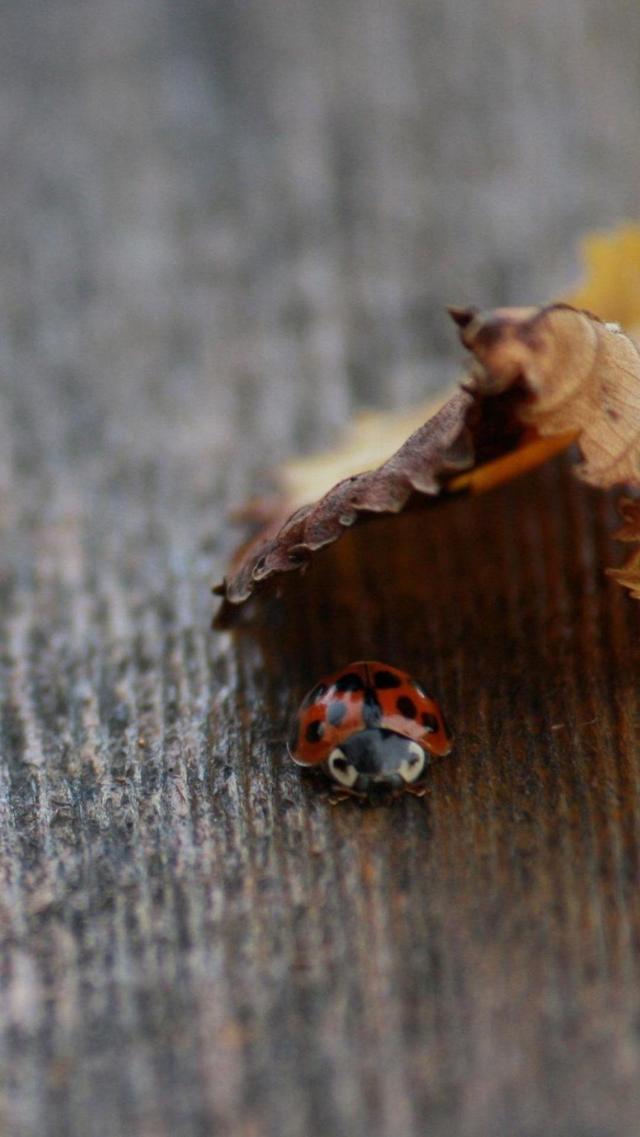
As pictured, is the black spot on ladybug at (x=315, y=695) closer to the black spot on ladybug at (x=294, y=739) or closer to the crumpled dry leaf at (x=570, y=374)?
the black spot on ladybug at (x=294, y=739)

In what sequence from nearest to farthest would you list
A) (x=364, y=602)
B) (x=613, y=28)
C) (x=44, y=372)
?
1. (x=364, y=602)
2. (x=44, y=372)
3. (x=613, y=28)

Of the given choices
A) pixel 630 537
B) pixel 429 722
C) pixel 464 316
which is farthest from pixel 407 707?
pixel 464 316

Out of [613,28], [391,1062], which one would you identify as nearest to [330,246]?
[613,28]

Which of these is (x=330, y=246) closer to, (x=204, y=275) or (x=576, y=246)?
(x=204, y=275)

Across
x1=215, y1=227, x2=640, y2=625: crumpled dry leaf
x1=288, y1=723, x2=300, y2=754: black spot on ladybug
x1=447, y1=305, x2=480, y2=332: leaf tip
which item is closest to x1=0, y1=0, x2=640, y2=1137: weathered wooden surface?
x1=288, y1=723, x2=300, y2=754: black spot on ladybug

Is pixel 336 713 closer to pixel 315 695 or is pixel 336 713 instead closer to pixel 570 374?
pixel 315 695

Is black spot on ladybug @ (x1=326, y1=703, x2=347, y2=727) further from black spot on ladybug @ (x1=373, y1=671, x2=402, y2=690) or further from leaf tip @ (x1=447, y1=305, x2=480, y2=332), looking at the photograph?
leaf tip @ (x1=447, y1=305, x2=480, y2=332)
